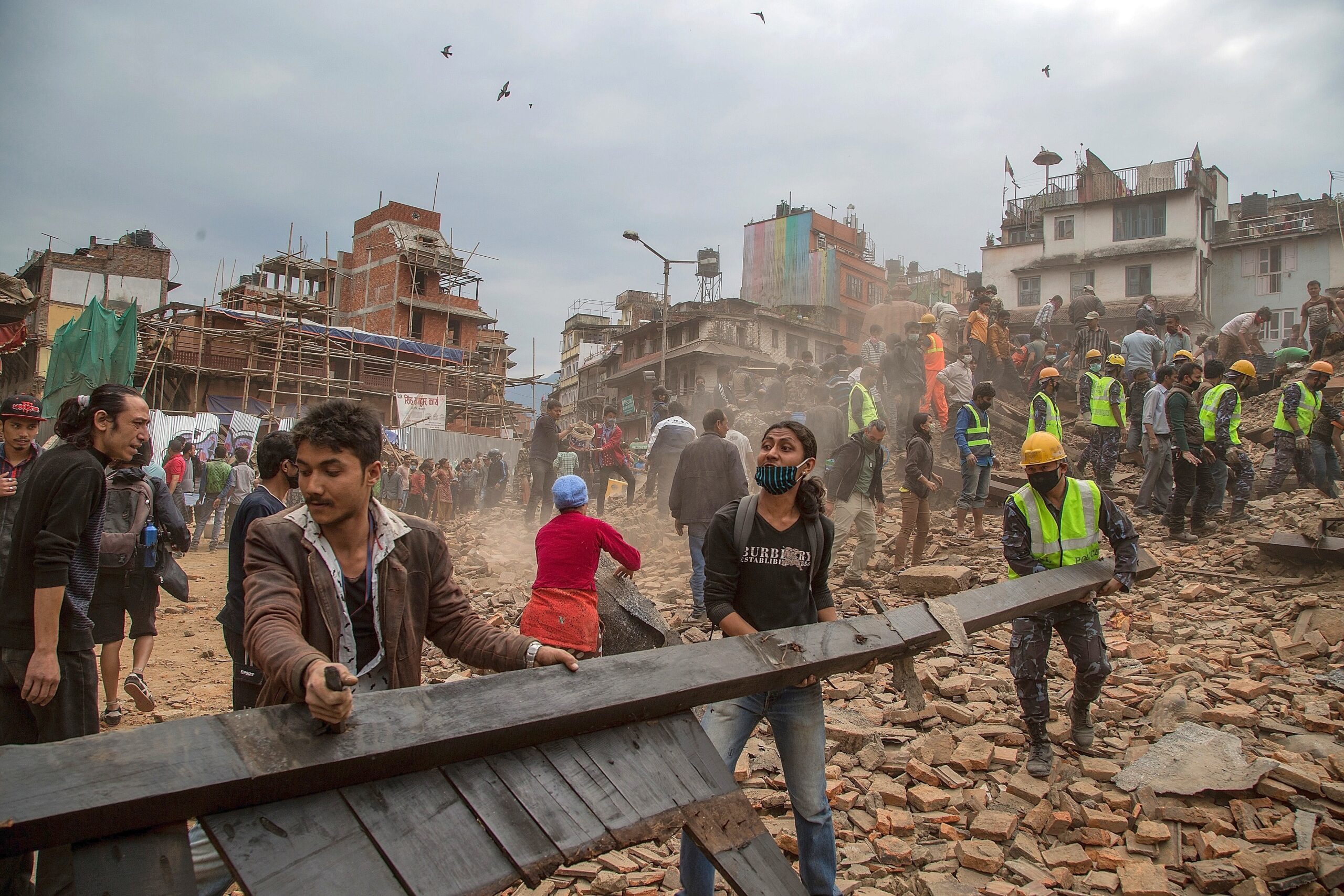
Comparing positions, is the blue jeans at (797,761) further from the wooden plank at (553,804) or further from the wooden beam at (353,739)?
the wooden plank at (553,804)

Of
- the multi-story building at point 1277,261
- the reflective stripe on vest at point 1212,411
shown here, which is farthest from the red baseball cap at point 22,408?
the multi-story building at point 1277,261

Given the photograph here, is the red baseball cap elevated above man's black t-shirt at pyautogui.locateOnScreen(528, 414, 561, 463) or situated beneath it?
situated beneath

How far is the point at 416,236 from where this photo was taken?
46594 millimetres

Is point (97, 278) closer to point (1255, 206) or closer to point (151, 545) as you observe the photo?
point (151, 545)

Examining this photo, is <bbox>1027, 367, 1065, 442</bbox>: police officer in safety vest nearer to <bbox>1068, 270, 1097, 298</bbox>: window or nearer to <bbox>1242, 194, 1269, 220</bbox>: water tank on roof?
<bbox>1068, 270, 1097, 298</bbox>: window

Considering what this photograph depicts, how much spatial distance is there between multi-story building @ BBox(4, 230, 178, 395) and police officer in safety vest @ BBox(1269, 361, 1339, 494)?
147 feet

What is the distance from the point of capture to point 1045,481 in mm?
4668

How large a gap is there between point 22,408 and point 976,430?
9.24m

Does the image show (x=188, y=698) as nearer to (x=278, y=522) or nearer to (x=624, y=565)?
(x=624, y=565)

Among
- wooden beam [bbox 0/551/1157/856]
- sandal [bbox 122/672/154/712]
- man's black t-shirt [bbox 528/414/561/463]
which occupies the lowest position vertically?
sandal [bbox 122/672/154/712]

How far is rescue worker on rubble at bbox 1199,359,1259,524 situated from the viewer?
30.6 ft

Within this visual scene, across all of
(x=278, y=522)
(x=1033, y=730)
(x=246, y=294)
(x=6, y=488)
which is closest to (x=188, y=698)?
(x=6, y=488)

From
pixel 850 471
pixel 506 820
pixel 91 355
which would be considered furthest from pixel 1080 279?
pixel 506 820

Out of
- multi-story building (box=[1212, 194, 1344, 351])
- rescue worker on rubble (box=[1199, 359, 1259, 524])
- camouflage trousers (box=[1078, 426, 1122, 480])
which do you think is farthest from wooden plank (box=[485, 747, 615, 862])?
multi-story building (box=[1212, 194, 1344, 351])
